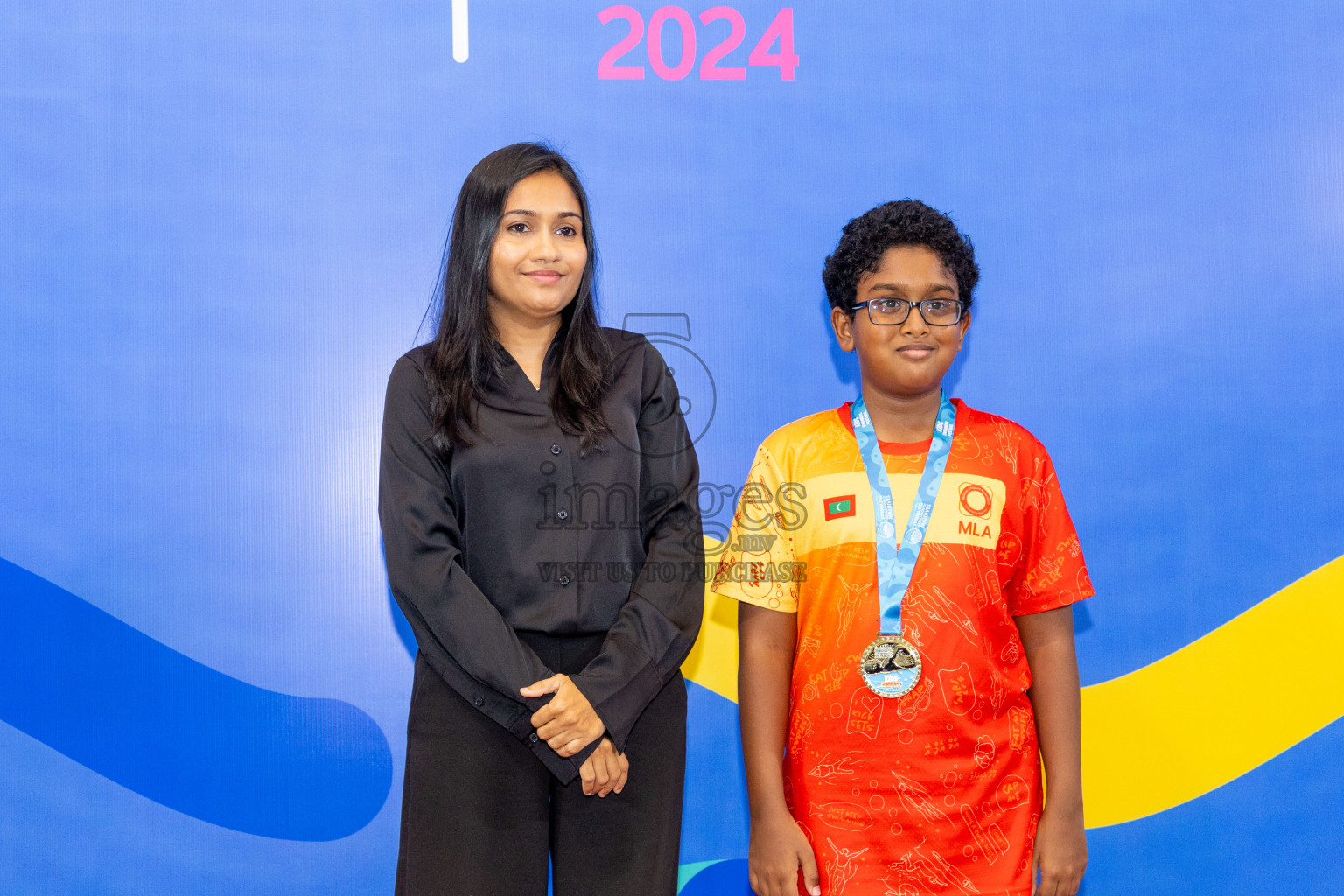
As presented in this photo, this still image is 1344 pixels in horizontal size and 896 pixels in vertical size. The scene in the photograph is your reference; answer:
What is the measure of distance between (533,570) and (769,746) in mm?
519

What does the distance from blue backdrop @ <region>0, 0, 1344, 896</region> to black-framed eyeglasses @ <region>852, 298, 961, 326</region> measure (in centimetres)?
67

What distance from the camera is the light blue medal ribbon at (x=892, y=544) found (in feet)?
5.50

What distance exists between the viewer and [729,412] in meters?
2.49

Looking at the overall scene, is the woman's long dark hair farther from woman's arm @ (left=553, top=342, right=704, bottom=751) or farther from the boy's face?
the boy's face

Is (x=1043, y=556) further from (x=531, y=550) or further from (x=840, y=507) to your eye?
(x=531, y=550)

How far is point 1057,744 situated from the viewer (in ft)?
5.71

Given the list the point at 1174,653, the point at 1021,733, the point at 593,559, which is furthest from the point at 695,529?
the point at 1174,653

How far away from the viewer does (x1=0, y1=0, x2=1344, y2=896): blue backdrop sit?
241cm

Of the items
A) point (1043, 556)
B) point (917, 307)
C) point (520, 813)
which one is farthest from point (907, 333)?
point (520, 813)

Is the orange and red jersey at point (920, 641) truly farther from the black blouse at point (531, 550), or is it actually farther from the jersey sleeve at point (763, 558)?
the black blouse at point (531, 550)

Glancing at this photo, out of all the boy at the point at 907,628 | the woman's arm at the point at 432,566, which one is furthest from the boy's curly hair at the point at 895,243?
the woman's arm at the point at 432,566

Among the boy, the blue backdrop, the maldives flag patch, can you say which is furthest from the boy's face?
the blue backdrop

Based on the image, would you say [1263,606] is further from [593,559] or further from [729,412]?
[593,559]

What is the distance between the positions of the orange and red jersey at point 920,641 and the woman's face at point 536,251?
50 centimetres
